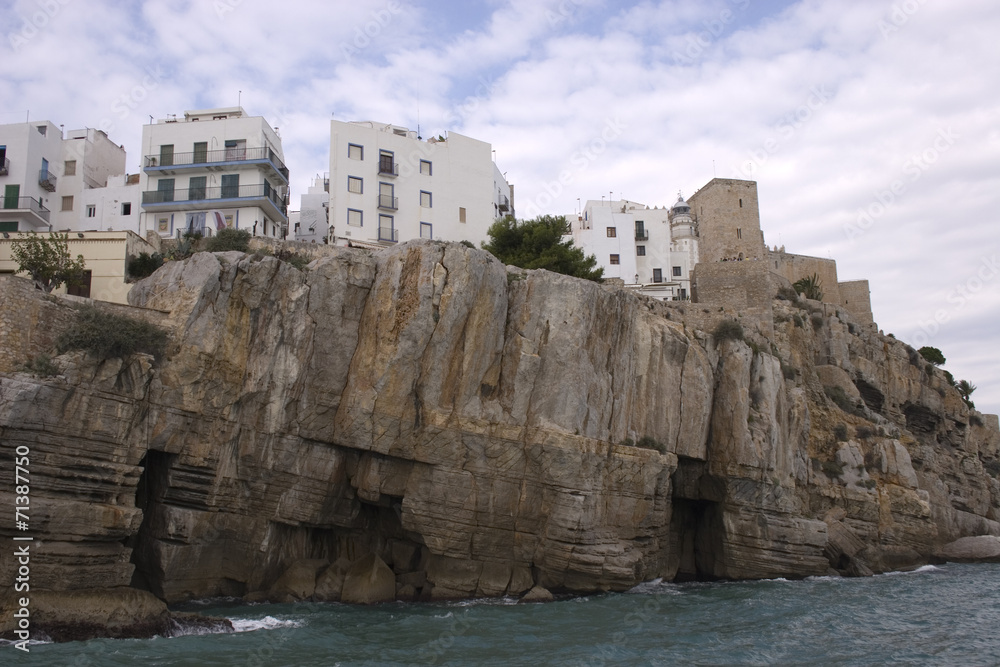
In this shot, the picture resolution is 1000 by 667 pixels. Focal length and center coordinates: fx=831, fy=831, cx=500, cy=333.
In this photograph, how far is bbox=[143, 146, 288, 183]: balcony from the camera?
136 ft

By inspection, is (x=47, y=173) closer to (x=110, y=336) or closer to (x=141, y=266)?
(x=141, y=266)

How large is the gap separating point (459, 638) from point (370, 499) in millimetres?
7805

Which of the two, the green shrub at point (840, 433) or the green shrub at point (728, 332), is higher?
the green shrub at point (728, 332)

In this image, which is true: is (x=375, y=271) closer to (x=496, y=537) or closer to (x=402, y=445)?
(x=402, y=445)

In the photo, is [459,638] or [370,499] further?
[370,499]

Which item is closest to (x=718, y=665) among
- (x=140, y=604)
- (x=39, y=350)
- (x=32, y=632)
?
(x=140, y=604)

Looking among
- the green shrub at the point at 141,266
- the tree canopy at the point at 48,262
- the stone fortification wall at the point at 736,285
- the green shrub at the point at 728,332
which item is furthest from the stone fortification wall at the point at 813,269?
the tree canopy at the point at 48,262

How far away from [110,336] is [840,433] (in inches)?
1310

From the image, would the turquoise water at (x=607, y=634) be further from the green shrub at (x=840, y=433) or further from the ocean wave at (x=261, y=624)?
the green shrub at (x=840, y=433)

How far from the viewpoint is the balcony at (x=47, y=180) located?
4178 cm

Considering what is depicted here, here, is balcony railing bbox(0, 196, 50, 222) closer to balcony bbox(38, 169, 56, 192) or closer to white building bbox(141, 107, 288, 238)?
balcony bbox(38, 169, 56, 192)

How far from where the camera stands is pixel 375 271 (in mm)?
29531

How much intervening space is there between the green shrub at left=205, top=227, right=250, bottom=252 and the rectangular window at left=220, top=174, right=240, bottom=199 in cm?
760

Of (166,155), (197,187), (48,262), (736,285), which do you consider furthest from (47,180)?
(736,285)
